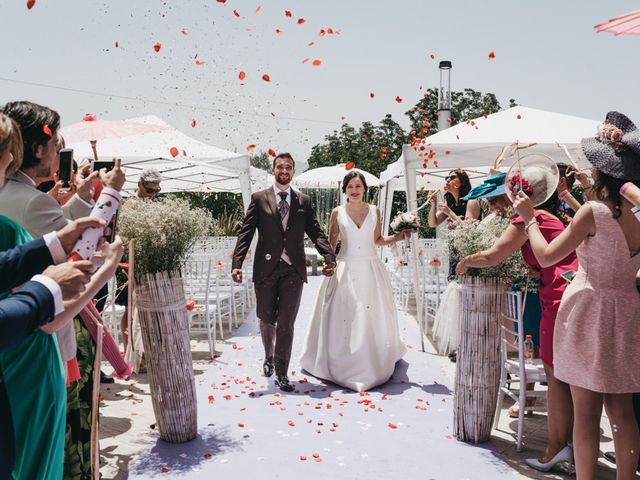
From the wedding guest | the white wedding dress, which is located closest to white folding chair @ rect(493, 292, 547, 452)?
the wedding guest

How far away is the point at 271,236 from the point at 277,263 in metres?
0.27

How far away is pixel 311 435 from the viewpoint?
426 centimetres

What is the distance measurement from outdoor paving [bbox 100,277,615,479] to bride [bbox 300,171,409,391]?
0.73 feet

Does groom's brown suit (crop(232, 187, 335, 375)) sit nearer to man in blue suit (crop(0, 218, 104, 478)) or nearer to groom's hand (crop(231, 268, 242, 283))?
groom's hand (crop(231, 268, 242, 283))

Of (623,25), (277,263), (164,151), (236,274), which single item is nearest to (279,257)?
(277,263)

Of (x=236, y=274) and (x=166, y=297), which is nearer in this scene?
(x=166, y=297)

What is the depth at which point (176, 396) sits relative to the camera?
158 inches

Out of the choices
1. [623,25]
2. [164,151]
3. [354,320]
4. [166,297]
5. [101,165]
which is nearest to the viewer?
[101,165]

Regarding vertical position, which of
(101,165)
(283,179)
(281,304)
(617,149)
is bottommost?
(281,304)

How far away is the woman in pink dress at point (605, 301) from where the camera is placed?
9.25 feet

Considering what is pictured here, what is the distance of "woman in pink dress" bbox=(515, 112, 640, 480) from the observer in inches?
111

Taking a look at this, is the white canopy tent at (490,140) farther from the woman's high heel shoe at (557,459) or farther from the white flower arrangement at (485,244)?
the woman's high heel shoe at (557,459)

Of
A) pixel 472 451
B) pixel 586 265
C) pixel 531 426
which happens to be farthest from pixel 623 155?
pixel 531 426

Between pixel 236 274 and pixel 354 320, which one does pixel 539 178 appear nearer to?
pixel 354 320
